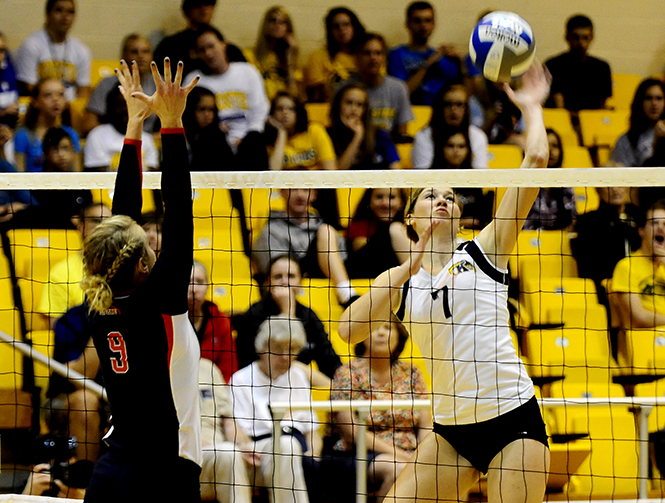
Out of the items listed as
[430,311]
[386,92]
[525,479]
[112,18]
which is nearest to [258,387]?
[430,311]

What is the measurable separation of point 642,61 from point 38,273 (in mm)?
6640

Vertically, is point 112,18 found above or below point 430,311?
above

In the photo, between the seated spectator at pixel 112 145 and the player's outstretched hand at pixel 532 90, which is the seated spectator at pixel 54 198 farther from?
the player's outstretched hand at pixel 532 90

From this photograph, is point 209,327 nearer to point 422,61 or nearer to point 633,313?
point 633,313

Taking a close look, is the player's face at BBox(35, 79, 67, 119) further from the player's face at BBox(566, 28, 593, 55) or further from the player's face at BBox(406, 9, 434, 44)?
the player's face at BBox(566, 28, 593, 55)

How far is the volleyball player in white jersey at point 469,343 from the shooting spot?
140 inches

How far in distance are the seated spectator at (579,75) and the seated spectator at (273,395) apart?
472 centimetres

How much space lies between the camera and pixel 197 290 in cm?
511

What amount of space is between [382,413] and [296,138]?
287cm

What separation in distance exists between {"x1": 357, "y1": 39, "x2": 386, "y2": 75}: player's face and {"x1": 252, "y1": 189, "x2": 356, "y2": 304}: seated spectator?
6.06 feet

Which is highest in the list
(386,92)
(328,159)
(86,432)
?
(386,92)

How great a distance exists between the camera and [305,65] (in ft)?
27.2

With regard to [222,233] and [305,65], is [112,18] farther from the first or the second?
[222,233]

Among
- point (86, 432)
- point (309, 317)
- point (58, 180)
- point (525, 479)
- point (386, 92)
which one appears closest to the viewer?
point (525, 479)
